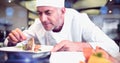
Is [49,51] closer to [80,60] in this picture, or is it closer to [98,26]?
[80,60]

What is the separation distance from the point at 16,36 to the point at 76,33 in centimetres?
49

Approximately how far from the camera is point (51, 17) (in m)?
1.90

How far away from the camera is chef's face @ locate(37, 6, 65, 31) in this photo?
189 centimetres

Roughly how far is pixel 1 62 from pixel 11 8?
441 mm

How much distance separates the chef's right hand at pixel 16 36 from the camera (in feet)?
6.40

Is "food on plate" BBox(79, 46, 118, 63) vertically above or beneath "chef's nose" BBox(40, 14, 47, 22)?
beneath

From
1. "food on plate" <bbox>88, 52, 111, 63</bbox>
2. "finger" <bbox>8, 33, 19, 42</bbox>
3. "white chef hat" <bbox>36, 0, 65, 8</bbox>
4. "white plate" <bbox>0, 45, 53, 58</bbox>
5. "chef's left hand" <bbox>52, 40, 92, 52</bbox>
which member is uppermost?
"white chef hat" <bbox>36, 0, 65, 8</bbox>

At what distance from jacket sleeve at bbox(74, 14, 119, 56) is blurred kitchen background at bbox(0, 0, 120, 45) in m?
0.03

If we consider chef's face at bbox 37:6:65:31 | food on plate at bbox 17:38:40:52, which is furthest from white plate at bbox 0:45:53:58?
chef's face at bbox 37:6:65:31

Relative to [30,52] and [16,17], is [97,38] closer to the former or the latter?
[30,52]

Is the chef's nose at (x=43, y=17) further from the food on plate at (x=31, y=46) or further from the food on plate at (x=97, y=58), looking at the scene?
the food on plate at (x=97, y=58)

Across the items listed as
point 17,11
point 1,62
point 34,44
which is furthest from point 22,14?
point 1,62

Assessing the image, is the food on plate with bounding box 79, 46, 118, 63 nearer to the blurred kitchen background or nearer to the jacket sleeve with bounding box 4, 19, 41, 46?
the blurred kitchen background

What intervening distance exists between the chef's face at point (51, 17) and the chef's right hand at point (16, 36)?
0.65ft
